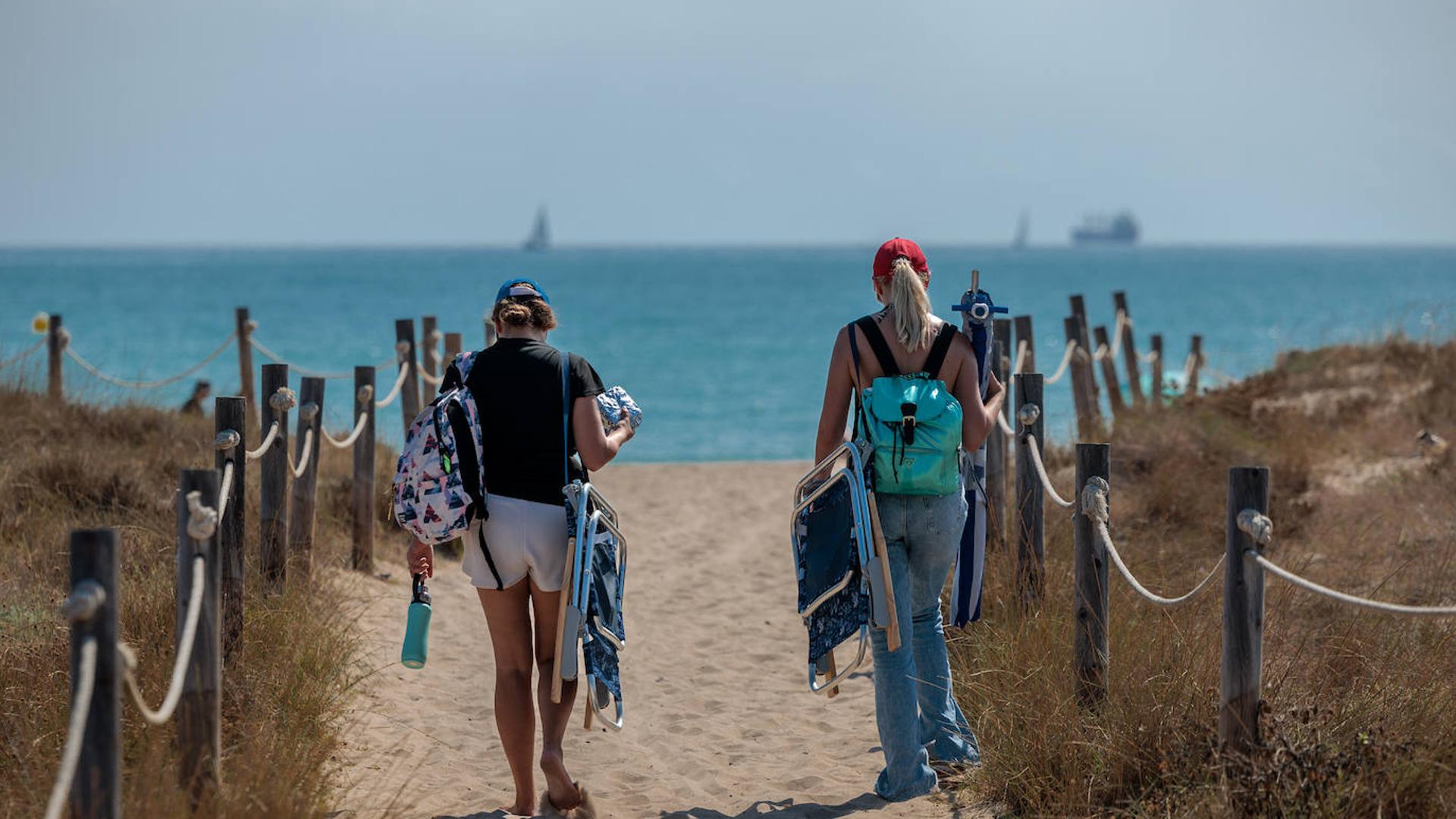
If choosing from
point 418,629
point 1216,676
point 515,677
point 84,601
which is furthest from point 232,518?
point 1216,676

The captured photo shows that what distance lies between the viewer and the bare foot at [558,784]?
15.6 feet

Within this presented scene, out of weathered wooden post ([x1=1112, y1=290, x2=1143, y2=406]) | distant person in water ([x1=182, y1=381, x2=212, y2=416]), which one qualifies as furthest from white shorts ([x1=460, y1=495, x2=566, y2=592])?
weathered wooden post ([x1=1112, y1=290, x2=1143, y2=406])

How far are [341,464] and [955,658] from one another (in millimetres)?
6143

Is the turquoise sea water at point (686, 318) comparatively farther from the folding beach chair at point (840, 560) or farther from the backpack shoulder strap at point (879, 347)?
the backpack shoulder strap at point (879, 347)

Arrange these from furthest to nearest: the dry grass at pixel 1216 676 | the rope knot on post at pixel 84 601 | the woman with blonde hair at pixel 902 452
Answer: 1. the woman with blonde hair at pixel 902 452
2. the dry grass at pixel 1216 676
3. the rope knot on post at pixel 84 601

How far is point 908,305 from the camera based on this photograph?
180 inches

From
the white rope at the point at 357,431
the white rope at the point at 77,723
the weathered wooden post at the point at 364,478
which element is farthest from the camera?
the weathered wooden post at the point at 364,478

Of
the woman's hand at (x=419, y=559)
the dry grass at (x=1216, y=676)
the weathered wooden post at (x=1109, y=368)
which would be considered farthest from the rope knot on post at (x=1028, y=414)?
the weathered wooden post at (x=1109, y=368)

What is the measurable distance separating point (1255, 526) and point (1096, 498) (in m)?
0.96

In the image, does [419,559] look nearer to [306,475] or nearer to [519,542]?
[519,542]

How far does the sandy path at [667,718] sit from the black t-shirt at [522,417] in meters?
1.17

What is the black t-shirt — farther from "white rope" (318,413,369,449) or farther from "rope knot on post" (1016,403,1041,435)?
"white rope" (318,413,369,449)

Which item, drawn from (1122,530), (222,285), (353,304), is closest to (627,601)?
(1122,530)

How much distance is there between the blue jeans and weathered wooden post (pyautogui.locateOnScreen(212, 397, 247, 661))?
2.51m
